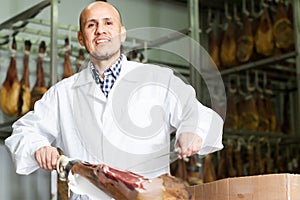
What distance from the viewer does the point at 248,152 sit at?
149 inches

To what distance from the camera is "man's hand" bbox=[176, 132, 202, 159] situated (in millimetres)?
1091

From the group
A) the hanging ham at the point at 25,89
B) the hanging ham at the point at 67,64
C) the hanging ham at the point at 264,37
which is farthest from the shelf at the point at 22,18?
the hanging ham at the point at 264,37

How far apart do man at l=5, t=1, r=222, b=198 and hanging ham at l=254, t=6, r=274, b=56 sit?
2.25 m

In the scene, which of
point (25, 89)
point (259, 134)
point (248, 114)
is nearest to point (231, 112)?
point (248, 114)

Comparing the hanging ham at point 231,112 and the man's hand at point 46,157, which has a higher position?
the man's hand at point 46,157

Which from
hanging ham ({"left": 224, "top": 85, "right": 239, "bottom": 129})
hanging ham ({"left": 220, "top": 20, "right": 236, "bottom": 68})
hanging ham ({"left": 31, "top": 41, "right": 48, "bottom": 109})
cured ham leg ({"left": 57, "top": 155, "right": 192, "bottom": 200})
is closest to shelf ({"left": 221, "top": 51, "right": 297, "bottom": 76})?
hanging ham ({"left": 220, "top": 20, "right": 236, "bottom": 68})

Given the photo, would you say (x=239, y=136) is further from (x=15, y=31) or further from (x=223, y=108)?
(x=223, y=108)

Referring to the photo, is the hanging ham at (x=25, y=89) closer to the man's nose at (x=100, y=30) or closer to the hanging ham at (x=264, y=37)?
the hanging ham at (x=264, y=37)

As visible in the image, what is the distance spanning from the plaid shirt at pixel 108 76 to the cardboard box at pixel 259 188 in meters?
0.30

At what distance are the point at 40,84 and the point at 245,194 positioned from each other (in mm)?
2332

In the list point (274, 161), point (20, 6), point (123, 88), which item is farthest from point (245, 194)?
point (274, 161)

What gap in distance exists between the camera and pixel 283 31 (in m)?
3.50

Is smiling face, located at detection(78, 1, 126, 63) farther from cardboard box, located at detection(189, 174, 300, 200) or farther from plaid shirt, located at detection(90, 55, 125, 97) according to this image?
cardboard box, located at detection(189, 174, 300, 200)

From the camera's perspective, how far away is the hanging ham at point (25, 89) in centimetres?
318
